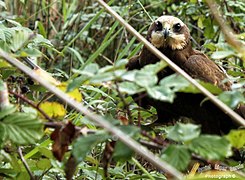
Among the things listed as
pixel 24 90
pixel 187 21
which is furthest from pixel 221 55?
pixel 187 21

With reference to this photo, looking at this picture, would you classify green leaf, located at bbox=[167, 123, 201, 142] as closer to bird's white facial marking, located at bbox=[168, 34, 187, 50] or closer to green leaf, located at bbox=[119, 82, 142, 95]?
green leaf, located at bbox=[119, 82, 142, 95]

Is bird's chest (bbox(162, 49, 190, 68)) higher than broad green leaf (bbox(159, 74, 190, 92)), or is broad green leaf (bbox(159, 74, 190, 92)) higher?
broad green leaf (bbox(159, 74, 190, 92))

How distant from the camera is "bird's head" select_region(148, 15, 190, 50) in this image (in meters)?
2.44

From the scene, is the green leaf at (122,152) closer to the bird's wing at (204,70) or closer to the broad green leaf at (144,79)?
the broad green leaf at (144,79)

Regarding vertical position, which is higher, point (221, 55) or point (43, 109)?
point (221, 55)

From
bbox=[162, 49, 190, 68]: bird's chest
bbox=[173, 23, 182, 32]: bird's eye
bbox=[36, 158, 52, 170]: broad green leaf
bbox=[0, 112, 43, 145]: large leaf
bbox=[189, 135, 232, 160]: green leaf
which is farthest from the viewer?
bbox=[173, 23, 182, 32]: bird's eye

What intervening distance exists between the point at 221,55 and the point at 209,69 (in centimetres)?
125

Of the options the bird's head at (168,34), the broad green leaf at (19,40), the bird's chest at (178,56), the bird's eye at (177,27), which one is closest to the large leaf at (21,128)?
the broad green leaf at (19,40)

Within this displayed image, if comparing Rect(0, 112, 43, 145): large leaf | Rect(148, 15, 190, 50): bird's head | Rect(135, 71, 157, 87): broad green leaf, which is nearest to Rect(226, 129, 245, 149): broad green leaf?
Rect(135, 71, 157, 87): broad green leaf

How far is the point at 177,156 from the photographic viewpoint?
80 cm

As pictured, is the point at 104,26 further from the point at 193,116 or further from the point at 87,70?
the point at 87,70

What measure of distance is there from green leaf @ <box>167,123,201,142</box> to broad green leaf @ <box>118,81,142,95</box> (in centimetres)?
8

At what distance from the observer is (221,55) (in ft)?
3.09

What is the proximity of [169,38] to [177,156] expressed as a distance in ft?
5.51
